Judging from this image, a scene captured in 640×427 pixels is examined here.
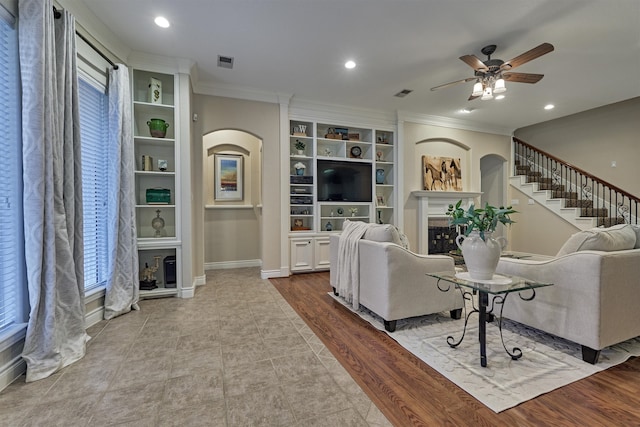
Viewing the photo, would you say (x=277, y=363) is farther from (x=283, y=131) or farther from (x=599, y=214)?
(x=599, y=214)

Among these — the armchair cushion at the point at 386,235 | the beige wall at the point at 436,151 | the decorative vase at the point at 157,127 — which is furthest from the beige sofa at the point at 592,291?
the decorative vase at the point at 157,127

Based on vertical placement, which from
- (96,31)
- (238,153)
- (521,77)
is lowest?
(238,153)

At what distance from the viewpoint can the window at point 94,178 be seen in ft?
9.32

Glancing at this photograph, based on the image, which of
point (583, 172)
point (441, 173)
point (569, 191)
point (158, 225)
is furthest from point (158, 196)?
point (569, 191)

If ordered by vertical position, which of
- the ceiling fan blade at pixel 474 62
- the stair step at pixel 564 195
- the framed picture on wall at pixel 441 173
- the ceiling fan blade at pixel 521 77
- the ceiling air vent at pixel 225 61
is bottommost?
the stair step at pixel 564 195

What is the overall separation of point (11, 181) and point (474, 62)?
4.22 meters

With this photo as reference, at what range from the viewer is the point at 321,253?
5152mm

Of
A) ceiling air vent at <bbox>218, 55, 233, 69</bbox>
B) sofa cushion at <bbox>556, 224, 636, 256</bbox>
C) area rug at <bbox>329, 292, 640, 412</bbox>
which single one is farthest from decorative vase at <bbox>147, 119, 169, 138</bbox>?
sofa cushion at <bbox>556, 224, 636, 256</bbox>

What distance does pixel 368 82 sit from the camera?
4316mm

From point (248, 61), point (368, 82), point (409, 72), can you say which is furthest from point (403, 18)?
point (248, 61)

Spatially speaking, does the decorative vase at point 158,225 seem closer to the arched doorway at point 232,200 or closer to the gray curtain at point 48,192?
the gray curtain at point 48,192

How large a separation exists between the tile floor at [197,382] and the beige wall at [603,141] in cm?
703

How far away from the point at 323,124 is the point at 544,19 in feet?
11.0

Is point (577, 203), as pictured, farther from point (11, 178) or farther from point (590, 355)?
point (11, 178)
